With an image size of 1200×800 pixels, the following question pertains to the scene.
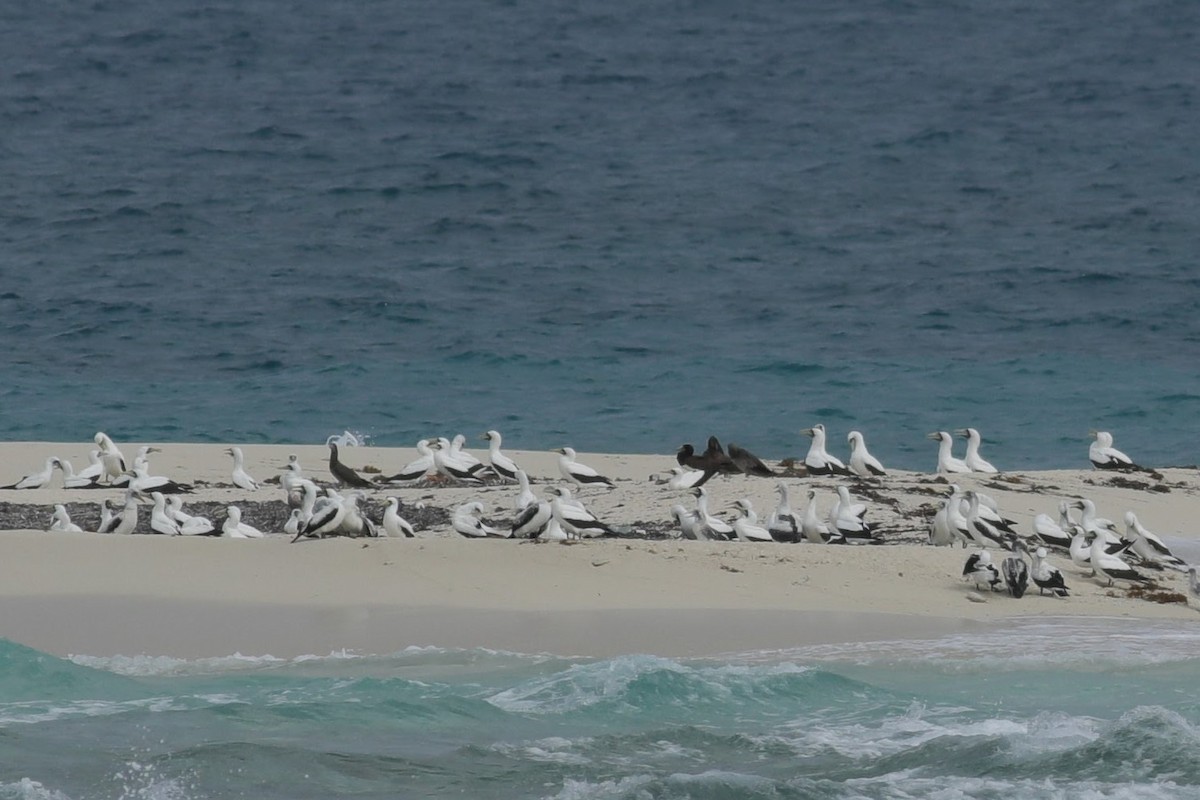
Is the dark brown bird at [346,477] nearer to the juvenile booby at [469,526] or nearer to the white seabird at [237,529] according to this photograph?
the white seabird at [237,529]

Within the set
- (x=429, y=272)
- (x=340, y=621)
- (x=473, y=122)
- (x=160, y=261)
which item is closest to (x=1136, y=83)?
(x=473, y=122)

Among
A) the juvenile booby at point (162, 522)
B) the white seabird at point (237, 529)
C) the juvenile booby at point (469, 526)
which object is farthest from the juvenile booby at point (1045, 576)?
the juvenile booby at point (162, 522)

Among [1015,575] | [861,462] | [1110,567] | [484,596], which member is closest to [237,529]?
[484,596]

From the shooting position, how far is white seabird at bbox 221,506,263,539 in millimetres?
13898

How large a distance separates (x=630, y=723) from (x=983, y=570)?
11.0ft

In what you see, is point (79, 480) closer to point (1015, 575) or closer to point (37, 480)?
point (37, 480)

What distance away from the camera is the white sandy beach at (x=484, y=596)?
1147cm

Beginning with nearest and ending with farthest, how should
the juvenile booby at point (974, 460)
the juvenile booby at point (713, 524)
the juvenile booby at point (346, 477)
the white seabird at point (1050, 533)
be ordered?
1. the juvenile booby at point (713, 524)
2. the white seabird at point (1050, 533)
3. the juvenile booby at point (346, 477)
4. the juvenile booby at point (974, 460)

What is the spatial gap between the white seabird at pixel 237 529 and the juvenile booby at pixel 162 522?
0.39 meters

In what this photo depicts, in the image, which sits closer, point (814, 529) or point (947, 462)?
point (814, 529)

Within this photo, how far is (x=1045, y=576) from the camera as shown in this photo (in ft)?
40.6

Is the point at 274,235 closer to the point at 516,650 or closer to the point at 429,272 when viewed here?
the point at 429,272

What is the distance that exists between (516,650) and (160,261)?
2760cm

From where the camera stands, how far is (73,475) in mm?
17875
